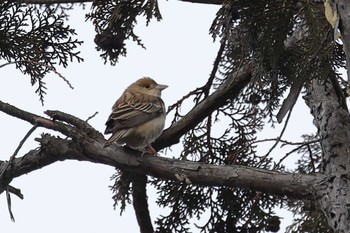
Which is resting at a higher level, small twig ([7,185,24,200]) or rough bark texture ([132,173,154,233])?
rough bark texture ([132,173,154,233])

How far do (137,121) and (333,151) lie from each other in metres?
1.36

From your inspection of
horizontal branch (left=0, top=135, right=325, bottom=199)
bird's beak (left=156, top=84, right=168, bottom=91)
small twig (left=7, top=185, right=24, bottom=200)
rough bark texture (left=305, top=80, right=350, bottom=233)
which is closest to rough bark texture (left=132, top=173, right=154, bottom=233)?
horizontal branch (left=0, top=135, right=325, bottom=199)

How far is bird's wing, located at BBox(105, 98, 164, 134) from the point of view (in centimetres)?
510

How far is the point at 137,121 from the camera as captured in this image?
17.2 ft

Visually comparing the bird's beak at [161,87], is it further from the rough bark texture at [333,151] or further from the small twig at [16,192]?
the small twig at [16,192]

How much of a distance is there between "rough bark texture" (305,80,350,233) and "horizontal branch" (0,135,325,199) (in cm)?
9

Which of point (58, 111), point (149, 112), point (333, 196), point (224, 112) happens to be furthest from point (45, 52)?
point (333, 196)

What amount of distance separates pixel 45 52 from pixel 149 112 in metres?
1.03

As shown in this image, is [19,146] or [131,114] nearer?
[19,146]

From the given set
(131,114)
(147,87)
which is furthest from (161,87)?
(131,114)

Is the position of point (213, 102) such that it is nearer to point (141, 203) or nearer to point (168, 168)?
point (168, 168)

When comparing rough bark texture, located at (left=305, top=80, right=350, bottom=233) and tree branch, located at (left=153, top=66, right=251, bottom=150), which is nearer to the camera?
rough bark texture, located at (left=305, top=80, right=350, bottom=233)

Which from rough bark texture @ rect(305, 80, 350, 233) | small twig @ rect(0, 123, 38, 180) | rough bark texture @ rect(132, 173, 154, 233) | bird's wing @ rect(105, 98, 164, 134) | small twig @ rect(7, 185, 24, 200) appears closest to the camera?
rough bark texture @ rect(305, 80, 350, 233)

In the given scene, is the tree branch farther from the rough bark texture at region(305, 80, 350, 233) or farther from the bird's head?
the bird's head
